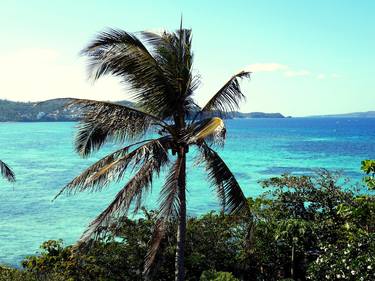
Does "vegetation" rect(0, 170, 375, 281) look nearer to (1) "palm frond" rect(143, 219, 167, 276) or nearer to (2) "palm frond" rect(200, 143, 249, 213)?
(1) "palm frond" rect(143, 219, 167, 276)

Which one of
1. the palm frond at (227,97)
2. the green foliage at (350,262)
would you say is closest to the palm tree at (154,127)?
the palm frond at (227,97)

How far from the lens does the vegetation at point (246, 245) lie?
9.12m

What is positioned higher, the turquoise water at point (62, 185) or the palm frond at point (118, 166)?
the palm frond at point (118, 166)

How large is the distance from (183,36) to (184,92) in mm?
1150

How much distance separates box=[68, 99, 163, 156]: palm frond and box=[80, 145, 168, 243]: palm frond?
69 centimetres

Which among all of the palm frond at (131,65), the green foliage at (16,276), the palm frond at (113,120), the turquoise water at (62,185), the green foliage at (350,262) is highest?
the palm frond at (131,65)

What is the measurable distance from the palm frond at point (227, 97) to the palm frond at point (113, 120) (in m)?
1.13

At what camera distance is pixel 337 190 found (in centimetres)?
1127

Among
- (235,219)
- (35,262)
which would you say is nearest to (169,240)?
(235,219)

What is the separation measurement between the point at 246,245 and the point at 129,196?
13.8 ft

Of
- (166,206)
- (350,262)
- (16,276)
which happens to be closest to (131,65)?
(166,206)

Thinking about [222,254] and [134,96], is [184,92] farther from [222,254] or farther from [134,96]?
[222,254]

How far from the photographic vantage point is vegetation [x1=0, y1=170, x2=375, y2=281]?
29.9 feet

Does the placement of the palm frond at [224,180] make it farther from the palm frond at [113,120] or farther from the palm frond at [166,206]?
the palm frond at [113,120]
